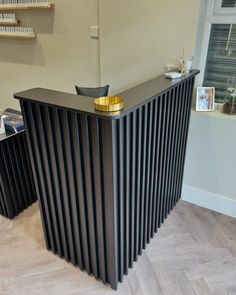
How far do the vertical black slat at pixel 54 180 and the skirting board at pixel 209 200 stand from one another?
1169 millimetres

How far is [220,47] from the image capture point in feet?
6.36

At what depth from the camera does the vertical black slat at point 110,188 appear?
1.03m

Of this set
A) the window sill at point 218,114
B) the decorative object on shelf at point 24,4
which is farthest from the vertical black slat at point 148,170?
the decorative object on shelf at point 24,4

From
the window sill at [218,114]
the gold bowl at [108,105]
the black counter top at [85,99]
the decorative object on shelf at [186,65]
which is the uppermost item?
the decorative object on shelf at [186,65]

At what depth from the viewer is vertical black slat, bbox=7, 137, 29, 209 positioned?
1895mm

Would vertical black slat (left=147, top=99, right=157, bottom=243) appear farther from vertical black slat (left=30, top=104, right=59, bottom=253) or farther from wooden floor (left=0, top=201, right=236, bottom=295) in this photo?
vertical black slat (left=30, top=104, right=59, bottom=253)

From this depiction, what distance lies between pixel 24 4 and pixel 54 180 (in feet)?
7.38

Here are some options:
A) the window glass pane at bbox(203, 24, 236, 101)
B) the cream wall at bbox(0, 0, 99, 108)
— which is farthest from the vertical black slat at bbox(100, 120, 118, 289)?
the cream wall at bbox(0, 0, 99, 108)

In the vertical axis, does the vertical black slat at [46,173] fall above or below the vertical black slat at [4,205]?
above

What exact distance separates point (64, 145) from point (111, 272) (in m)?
0.81

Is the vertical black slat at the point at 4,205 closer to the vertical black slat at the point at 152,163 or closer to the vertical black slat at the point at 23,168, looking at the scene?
the vertical black slat at the point at 23,168

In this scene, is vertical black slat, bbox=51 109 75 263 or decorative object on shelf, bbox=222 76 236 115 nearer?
vertical black slat, bbox=51 109 75 263

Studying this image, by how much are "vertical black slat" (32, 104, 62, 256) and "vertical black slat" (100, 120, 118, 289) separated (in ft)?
1.15

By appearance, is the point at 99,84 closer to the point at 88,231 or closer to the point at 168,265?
the point at 88,231
